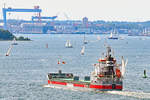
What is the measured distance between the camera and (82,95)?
69.6 m

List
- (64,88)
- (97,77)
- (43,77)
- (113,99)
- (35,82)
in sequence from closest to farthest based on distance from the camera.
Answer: (113,99) → (97,77) → (64,88) → (35,82) → (43,77)

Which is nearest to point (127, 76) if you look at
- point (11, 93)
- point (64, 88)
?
point (64, 88)

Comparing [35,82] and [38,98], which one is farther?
[35,82]

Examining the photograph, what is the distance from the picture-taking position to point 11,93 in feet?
237

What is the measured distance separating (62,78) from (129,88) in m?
9.04

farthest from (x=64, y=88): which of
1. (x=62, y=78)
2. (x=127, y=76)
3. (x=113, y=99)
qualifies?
(x=127, y=76)

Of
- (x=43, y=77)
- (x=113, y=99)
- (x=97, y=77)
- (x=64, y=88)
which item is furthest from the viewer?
(x=43, y=77)

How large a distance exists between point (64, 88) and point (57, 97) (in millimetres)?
7790

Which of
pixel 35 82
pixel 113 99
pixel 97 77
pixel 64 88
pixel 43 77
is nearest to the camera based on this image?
pixel 113 99

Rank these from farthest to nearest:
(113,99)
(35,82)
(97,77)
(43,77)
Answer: (43,77), (35,82), (97,77), (113,99)

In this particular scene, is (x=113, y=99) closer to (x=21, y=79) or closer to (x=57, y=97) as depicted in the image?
(x=57, y=97)

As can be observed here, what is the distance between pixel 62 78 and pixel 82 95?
1145cm

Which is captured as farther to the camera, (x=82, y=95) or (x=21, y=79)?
(x=21, y=79)

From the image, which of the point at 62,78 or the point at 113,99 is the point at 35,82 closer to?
the point at 62,78
